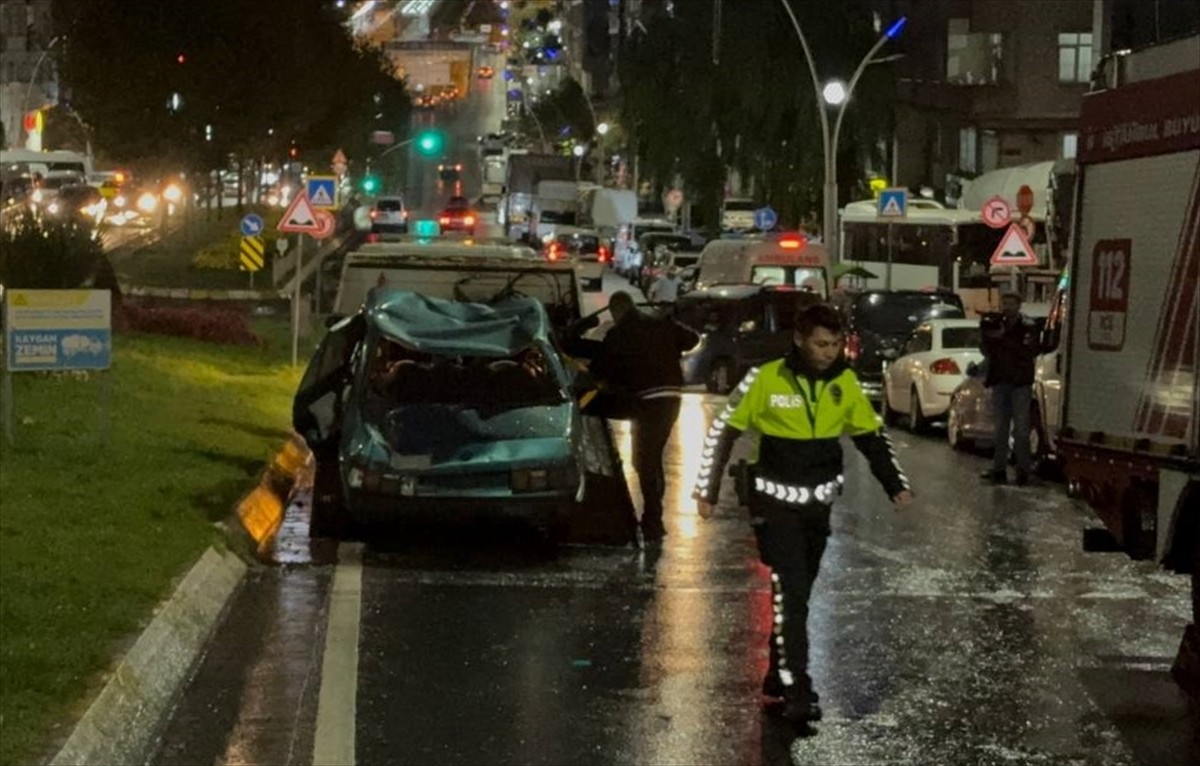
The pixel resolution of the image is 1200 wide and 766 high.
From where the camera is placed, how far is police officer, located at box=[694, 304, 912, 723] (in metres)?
9.27

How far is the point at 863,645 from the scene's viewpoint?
11.1 m

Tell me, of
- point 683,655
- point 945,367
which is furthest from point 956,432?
point 683,655

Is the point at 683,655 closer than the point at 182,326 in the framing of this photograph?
Yes

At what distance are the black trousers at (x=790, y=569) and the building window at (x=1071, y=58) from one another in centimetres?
5462

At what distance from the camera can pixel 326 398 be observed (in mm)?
Result: 16297

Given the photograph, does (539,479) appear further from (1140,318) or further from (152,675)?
(1140,318)

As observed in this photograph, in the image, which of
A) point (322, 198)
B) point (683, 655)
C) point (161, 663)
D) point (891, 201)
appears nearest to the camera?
point (161, 663)

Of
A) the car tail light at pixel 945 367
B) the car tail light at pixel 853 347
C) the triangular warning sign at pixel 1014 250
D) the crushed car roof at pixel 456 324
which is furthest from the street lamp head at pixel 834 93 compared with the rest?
the crushed car roof at pixel 456 324

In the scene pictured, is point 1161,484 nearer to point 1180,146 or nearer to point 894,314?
point 1180,146

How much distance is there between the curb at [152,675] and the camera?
8297 millimetres

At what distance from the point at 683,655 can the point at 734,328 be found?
792 inches

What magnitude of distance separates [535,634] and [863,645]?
1.77m

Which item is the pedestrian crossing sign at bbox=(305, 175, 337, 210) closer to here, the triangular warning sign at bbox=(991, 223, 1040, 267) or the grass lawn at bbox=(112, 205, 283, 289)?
the triangular warning sign at bbox=(991, 223, 1040, 267)

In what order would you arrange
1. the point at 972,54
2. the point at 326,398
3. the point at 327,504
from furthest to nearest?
the point at 972,54 → the point at 326,398 → the point at 327,504
